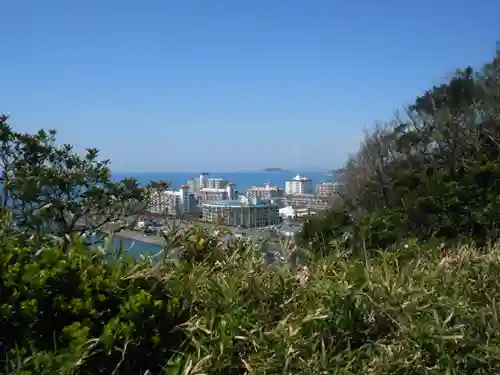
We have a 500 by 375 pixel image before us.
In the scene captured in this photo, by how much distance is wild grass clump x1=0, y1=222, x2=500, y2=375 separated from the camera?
2039 mm

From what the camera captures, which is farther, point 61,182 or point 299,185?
point 299,185

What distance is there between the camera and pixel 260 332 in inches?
85.7

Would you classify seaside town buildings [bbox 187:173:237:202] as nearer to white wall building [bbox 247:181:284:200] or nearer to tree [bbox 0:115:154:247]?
white wall building [bbox 247:181:284:200]

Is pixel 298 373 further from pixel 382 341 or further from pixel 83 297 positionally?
pixel 83 297

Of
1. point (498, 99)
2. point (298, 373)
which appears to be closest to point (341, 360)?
point (298, 373)

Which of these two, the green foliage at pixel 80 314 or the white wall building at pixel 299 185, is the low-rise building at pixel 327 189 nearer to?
the white wall building at pixel 299 185

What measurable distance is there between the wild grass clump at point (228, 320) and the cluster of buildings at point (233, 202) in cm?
71

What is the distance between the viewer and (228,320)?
2.21 meters

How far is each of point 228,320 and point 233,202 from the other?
411 centimetres

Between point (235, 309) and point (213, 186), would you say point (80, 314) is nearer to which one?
point (235, 309)

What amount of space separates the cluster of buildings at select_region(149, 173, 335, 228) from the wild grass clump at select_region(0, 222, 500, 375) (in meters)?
0.71

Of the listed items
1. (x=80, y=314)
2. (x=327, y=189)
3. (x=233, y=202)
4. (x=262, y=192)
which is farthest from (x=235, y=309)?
(x=327, y=189)

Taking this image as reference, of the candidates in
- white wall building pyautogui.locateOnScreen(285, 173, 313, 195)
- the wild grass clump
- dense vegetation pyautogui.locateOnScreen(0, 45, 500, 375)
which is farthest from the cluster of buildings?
the wild grass clump

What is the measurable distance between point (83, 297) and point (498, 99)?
2219 centimetres
